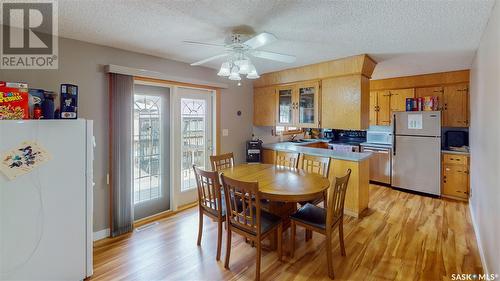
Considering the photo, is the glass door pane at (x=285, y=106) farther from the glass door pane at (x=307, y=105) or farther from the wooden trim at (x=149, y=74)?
the wooden trim at (x=149, y=74)

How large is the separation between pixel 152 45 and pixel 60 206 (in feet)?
6.38

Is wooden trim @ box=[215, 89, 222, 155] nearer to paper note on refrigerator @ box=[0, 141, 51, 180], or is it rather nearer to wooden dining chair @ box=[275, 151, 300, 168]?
wooden dining chair @ box=[275, 151, 300, 168]

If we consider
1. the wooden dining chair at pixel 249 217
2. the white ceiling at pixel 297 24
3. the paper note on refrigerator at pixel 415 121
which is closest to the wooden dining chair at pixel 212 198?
the wooden dining chair at pixel 249 217

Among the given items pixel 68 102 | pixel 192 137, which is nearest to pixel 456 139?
pixel 192 137

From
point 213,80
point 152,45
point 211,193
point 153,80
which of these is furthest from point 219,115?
point 211,193

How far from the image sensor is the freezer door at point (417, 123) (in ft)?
13.7

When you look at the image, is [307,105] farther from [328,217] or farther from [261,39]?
[328,217]

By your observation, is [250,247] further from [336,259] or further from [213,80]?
[213,80]

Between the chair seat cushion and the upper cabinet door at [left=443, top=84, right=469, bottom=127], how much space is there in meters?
3.64

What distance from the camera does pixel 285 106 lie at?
447cm

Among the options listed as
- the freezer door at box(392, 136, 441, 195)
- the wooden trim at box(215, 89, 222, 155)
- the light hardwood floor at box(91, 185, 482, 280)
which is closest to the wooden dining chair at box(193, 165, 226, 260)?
the light hardwood floor at box(91, 185, 482, 280)

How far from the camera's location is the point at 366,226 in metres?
3.14

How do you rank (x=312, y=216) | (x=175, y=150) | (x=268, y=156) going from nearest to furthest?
1. (x=312, y=216)
2. (x=175, y=150)
3. (x=268, y=156)

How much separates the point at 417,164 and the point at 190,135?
4122 mm
